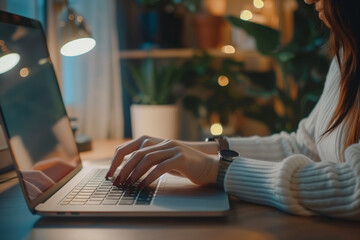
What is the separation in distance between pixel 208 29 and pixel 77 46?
0.88 m

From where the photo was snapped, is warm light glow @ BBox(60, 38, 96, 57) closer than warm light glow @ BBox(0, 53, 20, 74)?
No

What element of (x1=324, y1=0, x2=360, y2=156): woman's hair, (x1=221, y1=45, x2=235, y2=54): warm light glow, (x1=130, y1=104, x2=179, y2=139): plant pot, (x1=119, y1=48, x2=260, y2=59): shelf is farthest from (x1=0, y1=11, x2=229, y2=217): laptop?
(x1=221, y1=45, x2=235, y2=54): warm light glow

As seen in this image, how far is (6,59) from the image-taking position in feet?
2.13

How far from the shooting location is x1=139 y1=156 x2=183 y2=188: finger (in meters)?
0.63

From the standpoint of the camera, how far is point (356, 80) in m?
0.76

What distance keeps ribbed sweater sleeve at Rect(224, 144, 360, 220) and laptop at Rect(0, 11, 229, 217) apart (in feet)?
0.19

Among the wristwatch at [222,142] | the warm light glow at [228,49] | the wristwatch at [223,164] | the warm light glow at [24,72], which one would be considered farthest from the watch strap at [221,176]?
the warm light glow at [228,49]

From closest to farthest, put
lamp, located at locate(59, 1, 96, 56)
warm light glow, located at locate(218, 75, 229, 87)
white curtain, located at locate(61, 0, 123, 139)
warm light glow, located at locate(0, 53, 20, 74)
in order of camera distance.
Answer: warm light glow, located at locate(0, 53, 20, 74) → lamp, located at locate(59, 1, 96, 56) → white curtain, located at locate(61, 0, 123, 139) → warm light glow, located at locate(218, 75, 229, 87)

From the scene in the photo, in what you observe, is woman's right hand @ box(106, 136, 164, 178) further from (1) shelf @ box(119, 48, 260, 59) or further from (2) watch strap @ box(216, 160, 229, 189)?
(1) shelf @ box(119, 48, 260, 59)

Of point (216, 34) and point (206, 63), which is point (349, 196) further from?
point (216, 34)

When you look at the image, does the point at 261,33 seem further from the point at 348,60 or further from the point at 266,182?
the point at 266,182

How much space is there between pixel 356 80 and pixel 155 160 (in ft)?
1.44

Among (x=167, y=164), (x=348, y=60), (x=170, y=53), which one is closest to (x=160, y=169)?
(x=167, y=164)

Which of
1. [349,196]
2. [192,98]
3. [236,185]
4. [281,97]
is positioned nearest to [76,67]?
[192,98]
